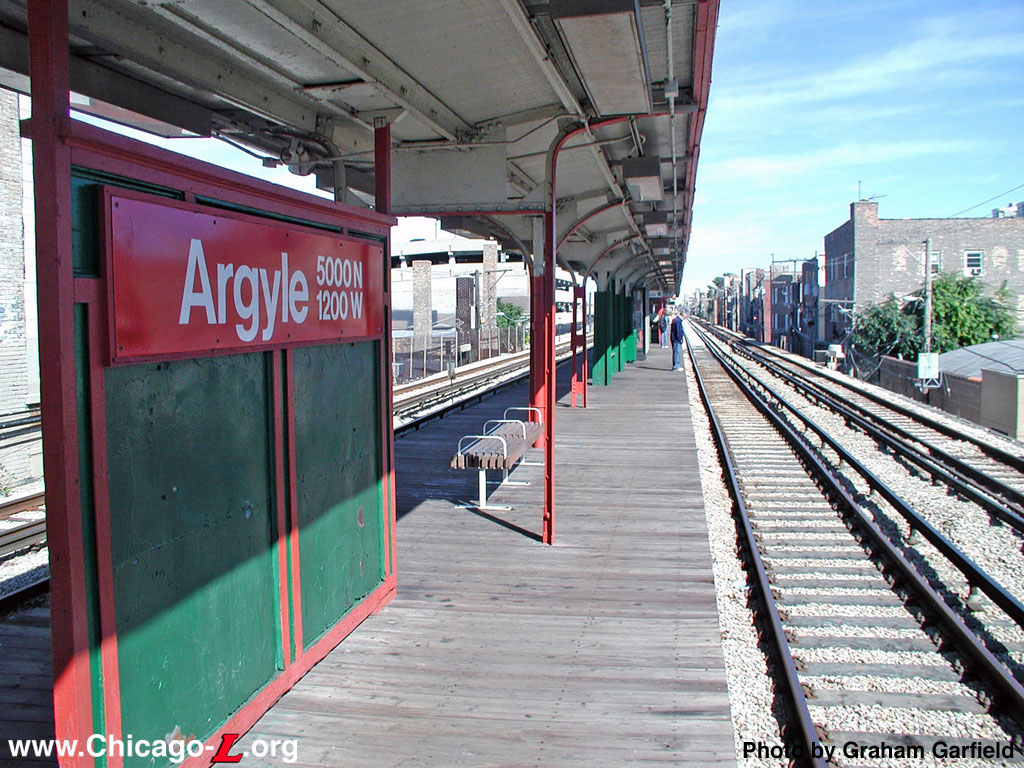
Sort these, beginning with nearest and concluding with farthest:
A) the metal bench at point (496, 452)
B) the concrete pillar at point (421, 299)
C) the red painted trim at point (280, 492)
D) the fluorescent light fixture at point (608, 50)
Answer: the red painted trim at point (280, 492) < the fluorescent light fixture at point (608, 50) < the metal bench at point (496, 452) < the concrete pillar at point (421, 299)

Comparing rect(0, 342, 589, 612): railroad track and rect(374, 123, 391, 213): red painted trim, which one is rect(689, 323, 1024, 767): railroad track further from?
rect(0, 342, 589, 612): railroad track

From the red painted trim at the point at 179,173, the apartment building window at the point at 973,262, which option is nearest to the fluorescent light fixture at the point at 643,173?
the red painted trim at the point at 179,173

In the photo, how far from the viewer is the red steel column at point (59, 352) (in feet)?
8.39

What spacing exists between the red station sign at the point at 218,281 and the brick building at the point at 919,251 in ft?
155

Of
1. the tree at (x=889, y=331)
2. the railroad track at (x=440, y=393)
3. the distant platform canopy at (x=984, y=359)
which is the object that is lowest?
the railroad track at (x=440, y=393)

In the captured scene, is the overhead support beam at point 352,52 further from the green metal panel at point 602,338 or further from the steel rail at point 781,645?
the green metal panel at point 602,338

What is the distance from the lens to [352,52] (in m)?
4.85

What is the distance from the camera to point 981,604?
6.45 m

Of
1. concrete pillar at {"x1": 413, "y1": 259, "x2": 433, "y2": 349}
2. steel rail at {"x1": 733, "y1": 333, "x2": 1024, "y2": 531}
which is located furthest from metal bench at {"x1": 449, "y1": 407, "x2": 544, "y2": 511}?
concrete pillar at {"x1": 413, "y1": 259, "x2": 433, "y2": 349}

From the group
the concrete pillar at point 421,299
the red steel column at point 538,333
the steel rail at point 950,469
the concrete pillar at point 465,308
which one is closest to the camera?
the steel rail at point 950,469

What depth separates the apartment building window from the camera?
47719 millimetres

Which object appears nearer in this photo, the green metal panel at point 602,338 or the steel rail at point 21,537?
the steel rail at point 21,537

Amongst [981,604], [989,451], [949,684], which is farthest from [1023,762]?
[989,451]

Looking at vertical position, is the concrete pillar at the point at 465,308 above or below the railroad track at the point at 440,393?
above
